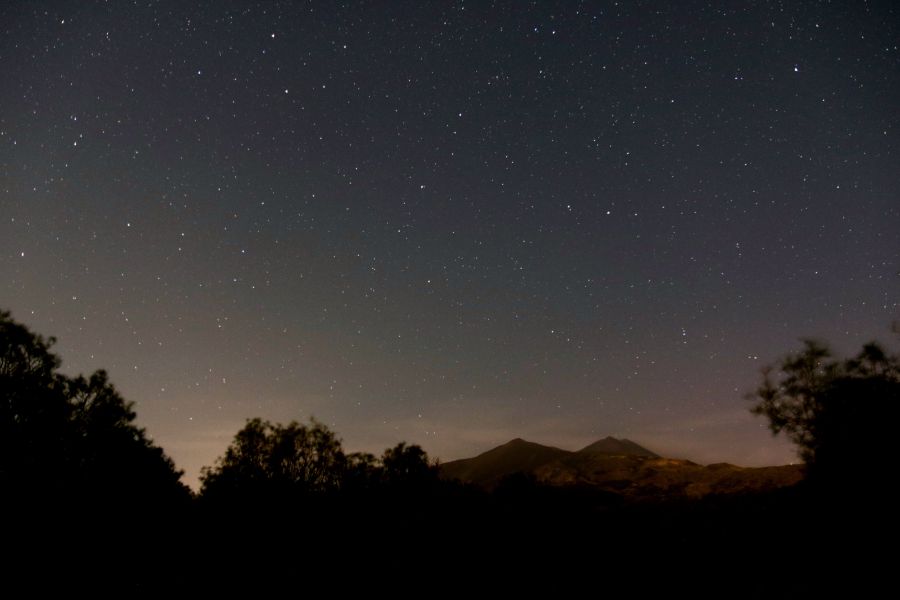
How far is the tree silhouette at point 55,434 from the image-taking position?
25.2 metres

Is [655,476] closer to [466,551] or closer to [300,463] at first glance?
[300,463]

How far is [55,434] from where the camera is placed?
27.5 metres

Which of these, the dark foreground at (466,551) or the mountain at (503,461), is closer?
the dark foreground at (466,551)

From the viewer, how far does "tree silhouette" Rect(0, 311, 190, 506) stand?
25.2 meters

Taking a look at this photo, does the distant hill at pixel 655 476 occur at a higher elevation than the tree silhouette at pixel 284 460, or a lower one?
lower

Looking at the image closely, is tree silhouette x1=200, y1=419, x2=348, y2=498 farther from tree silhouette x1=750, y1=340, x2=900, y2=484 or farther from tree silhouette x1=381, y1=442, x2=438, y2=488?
tree silhouette x1=750, y1=340, x2=900, y2=484

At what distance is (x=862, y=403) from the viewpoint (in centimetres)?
2994

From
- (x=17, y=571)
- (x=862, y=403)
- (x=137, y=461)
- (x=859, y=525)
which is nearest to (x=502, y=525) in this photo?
(x=859, y=525)

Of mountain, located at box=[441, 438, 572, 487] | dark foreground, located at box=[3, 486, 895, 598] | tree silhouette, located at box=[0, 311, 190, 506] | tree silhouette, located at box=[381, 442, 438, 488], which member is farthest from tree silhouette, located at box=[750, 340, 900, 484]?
mountain, located at box=[441, 438, 572, 487]

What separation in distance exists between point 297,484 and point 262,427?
6308 mm

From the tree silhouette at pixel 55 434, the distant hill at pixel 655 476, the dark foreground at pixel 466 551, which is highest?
the tree silhouette at pixel 55 434

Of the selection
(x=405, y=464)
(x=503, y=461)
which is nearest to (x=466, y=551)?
(x=405, y=464)

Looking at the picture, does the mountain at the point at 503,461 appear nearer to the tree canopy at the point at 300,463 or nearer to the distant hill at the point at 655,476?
the distant hill at the point at 655,476

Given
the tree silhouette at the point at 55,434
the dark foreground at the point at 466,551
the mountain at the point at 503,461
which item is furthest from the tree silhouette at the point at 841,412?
the mountain at the point at 503,461
